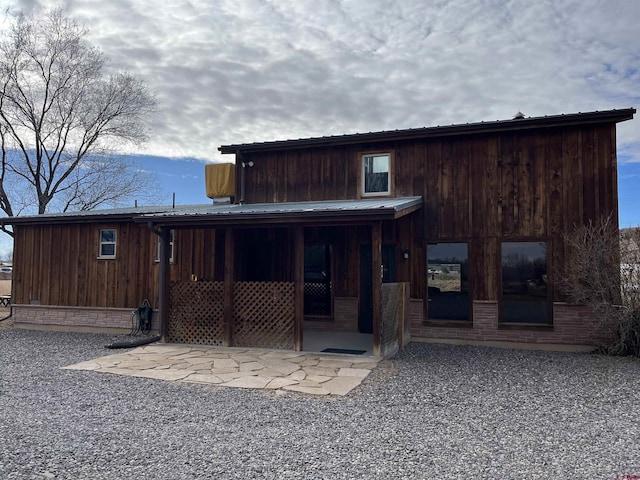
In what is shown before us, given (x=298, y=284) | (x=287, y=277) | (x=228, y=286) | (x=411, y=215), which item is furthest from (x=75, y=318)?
(x=411, y=215)

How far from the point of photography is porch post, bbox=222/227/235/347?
9094 mm

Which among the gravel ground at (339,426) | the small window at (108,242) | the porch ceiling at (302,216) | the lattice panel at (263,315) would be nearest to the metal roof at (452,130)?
the porch ceiling at (302,216)

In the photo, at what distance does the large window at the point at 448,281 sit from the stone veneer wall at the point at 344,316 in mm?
1873

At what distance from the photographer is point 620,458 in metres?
3.91

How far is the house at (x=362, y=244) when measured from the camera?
29.7 feet

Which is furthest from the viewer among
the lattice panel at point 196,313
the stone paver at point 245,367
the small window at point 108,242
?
the small window at point 108,242

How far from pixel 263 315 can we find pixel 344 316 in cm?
276

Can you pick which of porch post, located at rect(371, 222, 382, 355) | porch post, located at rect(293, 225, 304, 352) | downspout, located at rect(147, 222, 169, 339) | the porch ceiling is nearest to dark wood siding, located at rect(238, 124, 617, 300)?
the porch ceiling

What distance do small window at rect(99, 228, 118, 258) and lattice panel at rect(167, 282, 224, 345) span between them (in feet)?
9.95

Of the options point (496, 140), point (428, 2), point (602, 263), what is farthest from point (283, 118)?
point (602, 263)

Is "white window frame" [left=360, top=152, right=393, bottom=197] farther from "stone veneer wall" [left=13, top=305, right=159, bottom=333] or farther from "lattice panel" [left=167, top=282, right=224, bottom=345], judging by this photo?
"stone veneer wall" [left=13, top=305, right=159, bottom=333]

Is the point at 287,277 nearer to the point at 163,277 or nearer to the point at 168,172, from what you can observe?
the point at 163,277

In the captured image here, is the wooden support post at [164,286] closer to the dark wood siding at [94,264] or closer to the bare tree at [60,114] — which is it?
the dark wood siding at [94,264]

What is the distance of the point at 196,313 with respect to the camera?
9586mm
